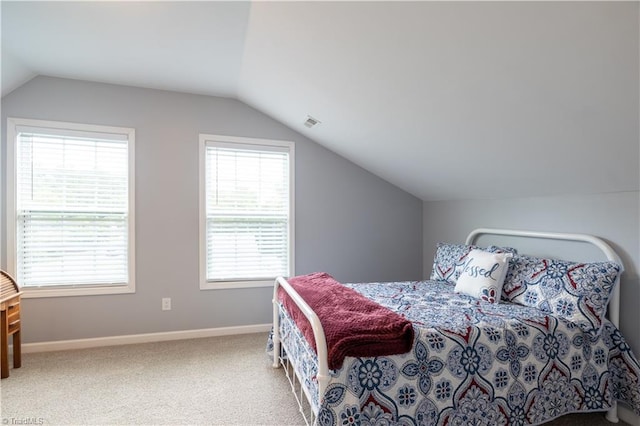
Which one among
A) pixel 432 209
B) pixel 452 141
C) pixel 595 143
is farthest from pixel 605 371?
pixel 432 209

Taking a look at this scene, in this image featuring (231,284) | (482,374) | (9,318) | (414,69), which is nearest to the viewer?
(482,374)

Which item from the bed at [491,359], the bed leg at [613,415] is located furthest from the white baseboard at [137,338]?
the bed leg at [613,415]

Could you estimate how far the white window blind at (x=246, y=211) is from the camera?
140 inches

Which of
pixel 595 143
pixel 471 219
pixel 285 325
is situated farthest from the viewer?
pixel 471 219

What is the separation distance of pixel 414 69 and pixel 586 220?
1.64 m

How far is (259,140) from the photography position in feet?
12.1

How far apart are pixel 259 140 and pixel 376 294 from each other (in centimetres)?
209

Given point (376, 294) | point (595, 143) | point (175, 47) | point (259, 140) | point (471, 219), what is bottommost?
point (376, 294)

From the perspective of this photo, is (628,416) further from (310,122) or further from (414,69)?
(310,122)

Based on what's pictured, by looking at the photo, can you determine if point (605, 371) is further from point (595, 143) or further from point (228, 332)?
point (228, 332)

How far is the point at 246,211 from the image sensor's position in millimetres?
3672

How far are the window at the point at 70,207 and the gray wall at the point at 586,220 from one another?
3.42 m

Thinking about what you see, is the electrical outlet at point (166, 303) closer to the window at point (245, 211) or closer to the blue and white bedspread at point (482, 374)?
the window at point (245, 211)

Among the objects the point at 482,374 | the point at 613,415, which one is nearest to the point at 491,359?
the point at 482,374
